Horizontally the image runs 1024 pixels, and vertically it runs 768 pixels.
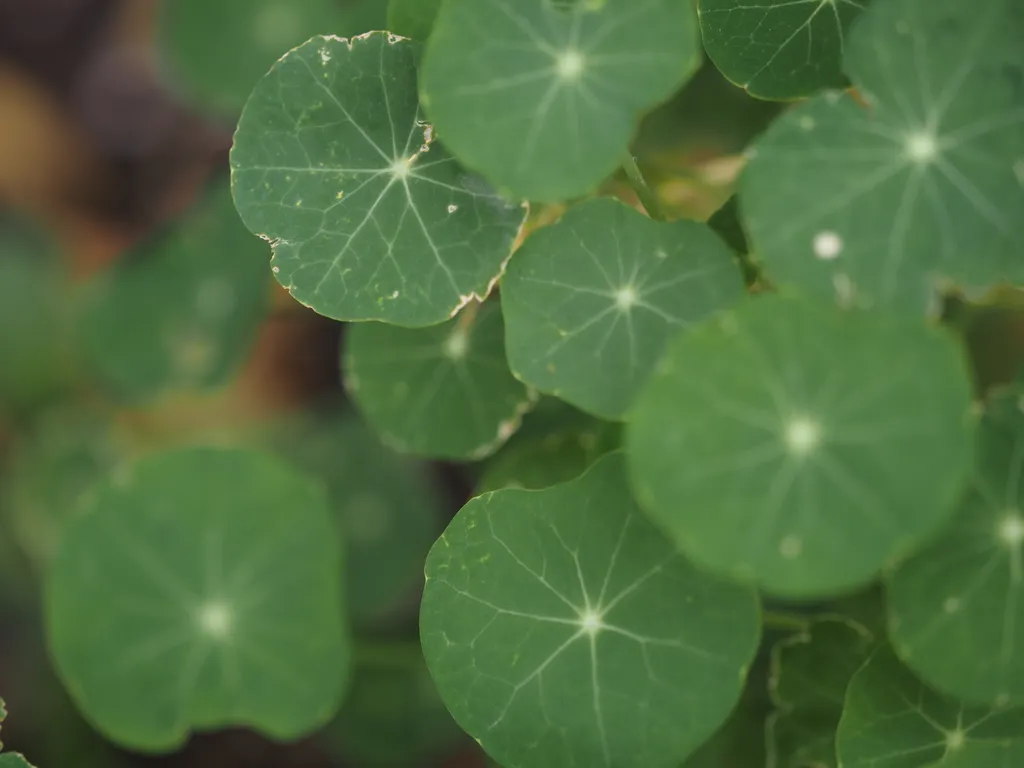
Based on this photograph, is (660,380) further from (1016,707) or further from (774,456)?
(1016,707)

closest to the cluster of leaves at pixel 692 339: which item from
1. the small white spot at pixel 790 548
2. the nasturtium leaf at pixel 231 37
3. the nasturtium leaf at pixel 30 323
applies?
the small white spot at pixel 790 548

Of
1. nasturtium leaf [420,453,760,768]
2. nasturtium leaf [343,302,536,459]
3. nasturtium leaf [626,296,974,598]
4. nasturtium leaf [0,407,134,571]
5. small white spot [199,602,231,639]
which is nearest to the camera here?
nasturtium leaf [626,296,974,598]

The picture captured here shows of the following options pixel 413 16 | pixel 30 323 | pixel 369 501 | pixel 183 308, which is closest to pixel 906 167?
pixel 413 16

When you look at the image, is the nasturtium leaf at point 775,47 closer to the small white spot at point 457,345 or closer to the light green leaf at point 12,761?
the small white spot at point 457,345

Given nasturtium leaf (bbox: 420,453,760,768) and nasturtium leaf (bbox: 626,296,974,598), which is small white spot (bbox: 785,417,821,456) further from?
nasturtium leaf (bbox: 420,453,760,768)

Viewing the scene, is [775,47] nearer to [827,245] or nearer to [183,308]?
[827,245]

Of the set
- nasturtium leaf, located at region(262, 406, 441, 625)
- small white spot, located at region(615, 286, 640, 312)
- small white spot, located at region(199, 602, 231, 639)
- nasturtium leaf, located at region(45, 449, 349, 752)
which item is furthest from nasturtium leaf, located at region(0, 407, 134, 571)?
small white spot, located at region(615, 286, 640, 312)

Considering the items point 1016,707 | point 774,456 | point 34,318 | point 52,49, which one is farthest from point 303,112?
point 52,49

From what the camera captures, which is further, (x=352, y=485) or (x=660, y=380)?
(x=352, y=485)
